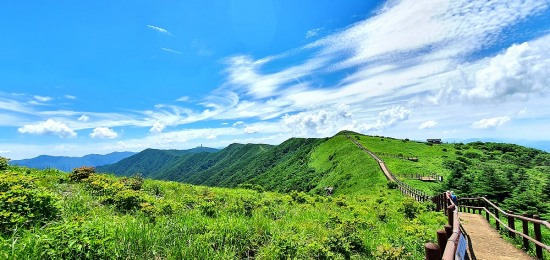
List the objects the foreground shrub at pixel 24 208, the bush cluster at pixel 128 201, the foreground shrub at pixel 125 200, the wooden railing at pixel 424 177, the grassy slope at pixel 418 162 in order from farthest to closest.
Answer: the wooden railing at pixel 424 177, the grassy slope at pixel 418 162, the foreground shrub at pixel 125 200, the bush cluster at pixel 128 201, the foreground shrub at pixel 24 208

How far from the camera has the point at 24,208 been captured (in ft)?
24.3

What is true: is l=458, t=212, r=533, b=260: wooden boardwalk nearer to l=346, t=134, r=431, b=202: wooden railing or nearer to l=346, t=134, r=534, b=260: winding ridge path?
l=346, t=134, r=534, b=260: winding ridge path

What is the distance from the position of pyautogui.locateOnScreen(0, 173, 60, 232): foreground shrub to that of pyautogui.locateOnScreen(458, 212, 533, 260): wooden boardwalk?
14.4 metres

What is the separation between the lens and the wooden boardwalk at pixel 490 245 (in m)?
11.3

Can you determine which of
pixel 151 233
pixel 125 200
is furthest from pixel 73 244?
pixel 125 200

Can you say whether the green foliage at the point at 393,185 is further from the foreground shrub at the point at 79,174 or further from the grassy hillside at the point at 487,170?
the foreground shrub at the point at 79,174

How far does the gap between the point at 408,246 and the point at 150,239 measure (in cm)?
851

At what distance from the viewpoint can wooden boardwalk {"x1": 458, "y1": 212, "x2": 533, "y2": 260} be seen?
11.3m

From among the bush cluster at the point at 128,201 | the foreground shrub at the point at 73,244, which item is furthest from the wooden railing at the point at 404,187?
the foreground shrub at the point at 73,244

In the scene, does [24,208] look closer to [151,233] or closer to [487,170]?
[151,233]

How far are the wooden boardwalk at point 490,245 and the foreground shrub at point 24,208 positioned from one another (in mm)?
14395

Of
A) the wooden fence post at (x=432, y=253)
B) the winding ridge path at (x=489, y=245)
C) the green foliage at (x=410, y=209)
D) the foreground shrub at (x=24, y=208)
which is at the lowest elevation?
the winding ridge path at (x=489, y=245)

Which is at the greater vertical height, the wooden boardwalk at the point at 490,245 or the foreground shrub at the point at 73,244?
the foreground shrub at the point at 73,244

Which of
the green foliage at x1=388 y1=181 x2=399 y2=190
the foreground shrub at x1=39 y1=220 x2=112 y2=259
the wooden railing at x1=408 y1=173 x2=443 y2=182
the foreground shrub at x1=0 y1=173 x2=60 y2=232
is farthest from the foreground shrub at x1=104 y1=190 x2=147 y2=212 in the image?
the wooden railing at x1=408 y1=173 x2=443 y2=182
